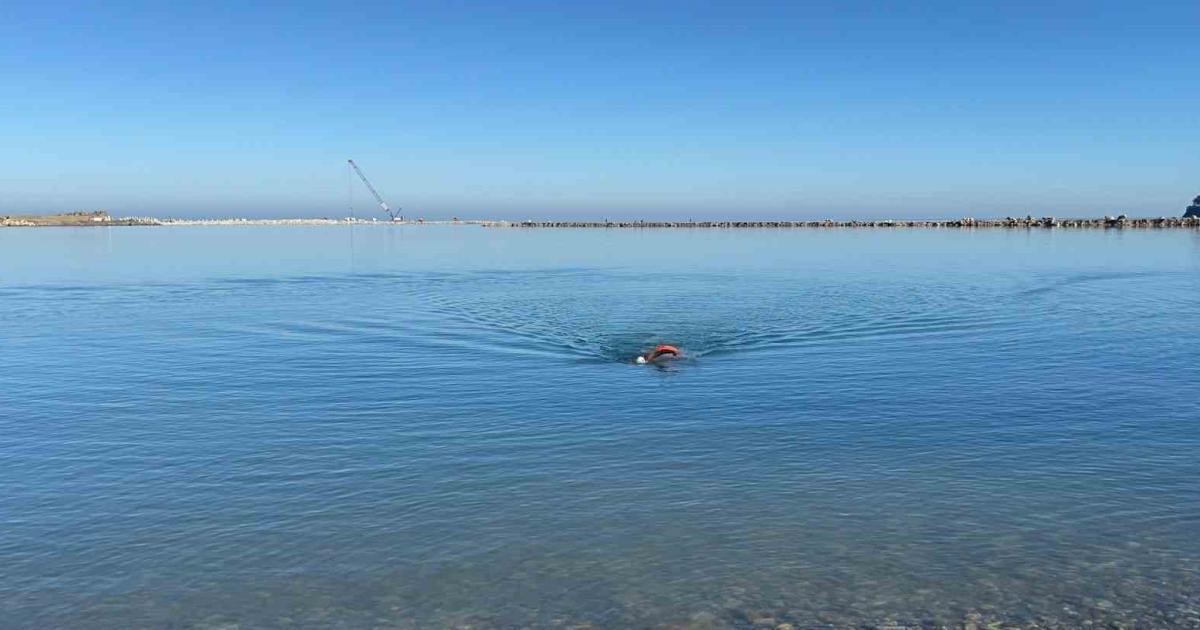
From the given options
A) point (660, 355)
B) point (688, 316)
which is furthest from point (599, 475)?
point (688, 316)

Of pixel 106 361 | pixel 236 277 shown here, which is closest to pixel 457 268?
pixel 236 277

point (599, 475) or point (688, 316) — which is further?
point (688, 316)

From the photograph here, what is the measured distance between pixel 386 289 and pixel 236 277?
16420 millimetres

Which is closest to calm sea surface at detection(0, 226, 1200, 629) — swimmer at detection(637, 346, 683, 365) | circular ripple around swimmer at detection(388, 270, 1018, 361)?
circular ripple around swimmer at detection(388, 270, 1018, 361)

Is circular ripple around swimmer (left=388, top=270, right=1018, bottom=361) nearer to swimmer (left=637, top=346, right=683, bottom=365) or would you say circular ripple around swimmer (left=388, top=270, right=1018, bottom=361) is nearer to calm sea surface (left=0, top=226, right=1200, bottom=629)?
calm sea surface (left=0, top=226, right=1200, bottom=629)

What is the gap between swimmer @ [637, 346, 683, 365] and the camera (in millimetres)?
28406

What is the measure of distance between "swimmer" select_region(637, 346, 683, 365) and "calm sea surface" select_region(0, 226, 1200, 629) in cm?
107

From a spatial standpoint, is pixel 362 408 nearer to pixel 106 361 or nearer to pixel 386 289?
pixel 106 361

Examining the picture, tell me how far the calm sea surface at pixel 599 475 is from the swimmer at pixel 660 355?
1.07 meters

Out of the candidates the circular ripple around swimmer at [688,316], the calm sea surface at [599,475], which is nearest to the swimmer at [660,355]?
the circular ripple around swimmer at [688,316]

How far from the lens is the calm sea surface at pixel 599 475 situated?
1128cm

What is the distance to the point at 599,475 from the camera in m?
16.1

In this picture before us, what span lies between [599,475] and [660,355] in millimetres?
13186

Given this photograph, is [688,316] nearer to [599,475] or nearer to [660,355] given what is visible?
[660,355]
